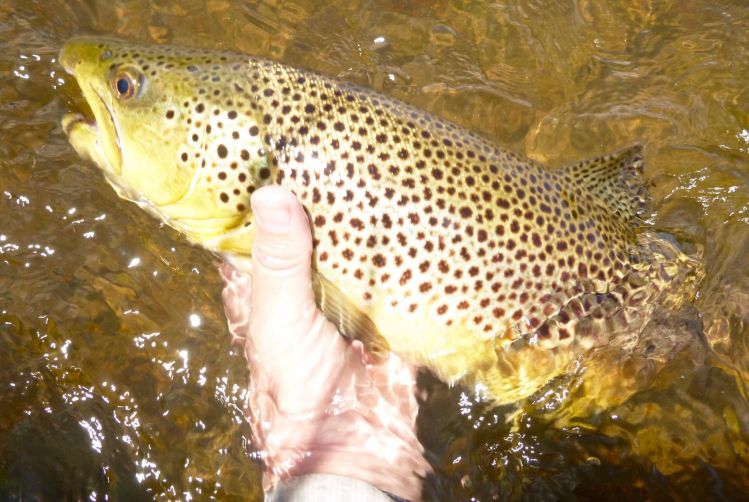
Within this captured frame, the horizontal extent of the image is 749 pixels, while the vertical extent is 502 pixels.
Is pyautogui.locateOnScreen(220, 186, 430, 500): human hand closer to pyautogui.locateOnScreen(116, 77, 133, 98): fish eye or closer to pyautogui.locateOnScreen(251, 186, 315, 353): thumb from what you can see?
pyautogui.locateOnScreen(251, 186, 315, 353): thumb

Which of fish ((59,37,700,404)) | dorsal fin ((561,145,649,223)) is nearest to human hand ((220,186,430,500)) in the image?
fish ((59,37,700,404))

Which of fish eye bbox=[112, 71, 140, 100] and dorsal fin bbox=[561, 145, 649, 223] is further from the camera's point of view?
dorsal fin bbox=[561, 145, 649, 223]

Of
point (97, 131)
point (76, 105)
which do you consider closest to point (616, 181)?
point (97, 131)

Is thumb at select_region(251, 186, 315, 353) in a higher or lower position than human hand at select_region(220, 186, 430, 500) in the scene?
higher

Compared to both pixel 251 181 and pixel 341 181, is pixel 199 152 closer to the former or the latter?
pixel 251 181

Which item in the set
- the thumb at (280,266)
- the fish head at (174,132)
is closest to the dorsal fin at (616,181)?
the thumb at (280,266)

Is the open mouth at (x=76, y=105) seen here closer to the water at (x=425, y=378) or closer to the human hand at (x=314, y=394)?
the water at (x=425, y=378)
